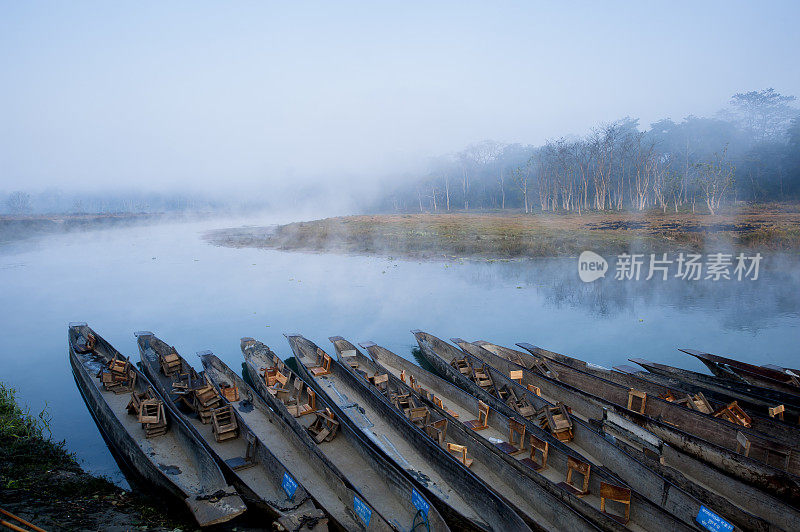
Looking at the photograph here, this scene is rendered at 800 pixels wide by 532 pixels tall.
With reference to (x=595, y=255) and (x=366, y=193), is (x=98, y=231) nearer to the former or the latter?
(x=366, y=193)

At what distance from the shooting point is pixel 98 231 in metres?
61.5

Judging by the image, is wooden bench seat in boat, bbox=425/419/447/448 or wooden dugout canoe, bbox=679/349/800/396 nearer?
wooden bench seat in boat, bbox=425/419/447/448

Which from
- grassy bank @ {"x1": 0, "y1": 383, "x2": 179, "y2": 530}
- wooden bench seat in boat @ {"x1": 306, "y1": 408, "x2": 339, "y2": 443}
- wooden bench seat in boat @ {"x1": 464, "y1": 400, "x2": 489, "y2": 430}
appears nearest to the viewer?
grassy bank @ {"x1": 0, "y1": 383, "x2": 179, "y2": 530}

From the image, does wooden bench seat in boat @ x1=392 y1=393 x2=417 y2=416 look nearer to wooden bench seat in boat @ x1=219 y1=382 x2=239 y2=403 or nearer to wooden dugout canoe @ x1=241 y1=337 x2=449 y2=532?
wooden dugout canoe @ x1=241 y1=337 x2=449 y2=532

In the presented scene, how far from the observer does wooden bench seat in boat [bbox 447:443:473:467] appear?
23.4 ft

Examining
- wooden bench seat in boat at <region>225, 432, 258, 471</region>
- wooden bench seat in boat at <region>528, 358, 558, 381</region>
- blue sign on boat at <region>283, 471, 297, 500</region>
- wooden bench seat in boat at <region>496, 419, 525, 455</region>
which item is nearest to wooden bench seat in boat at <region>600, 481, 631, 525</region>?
wooden bench seat in boat at <region>496, 419, 525, 455</region>

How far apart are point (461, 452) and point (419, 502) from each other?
69.1 inches

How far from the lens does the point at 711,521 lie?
534cm

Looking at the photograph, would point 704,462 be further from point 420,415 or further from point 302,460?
point 302,460

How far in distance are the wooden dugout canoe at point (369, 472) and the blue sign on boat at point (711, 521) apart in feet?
10.6

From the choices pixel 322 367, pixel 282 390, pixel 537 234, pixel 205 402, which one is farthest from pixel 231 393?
pixel 537 234

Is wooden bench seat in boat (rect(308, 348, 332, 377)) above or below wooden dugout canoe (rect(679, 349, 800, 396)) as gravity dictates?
above

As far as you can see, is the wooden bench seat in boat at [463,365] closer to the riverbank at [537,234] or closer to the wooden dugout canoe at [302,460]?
the wooden dugout canoe at [302,460]

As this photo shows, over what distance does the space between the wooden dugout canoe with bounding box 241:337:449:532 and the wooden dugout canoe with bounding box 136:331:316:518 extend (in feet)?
2.13
